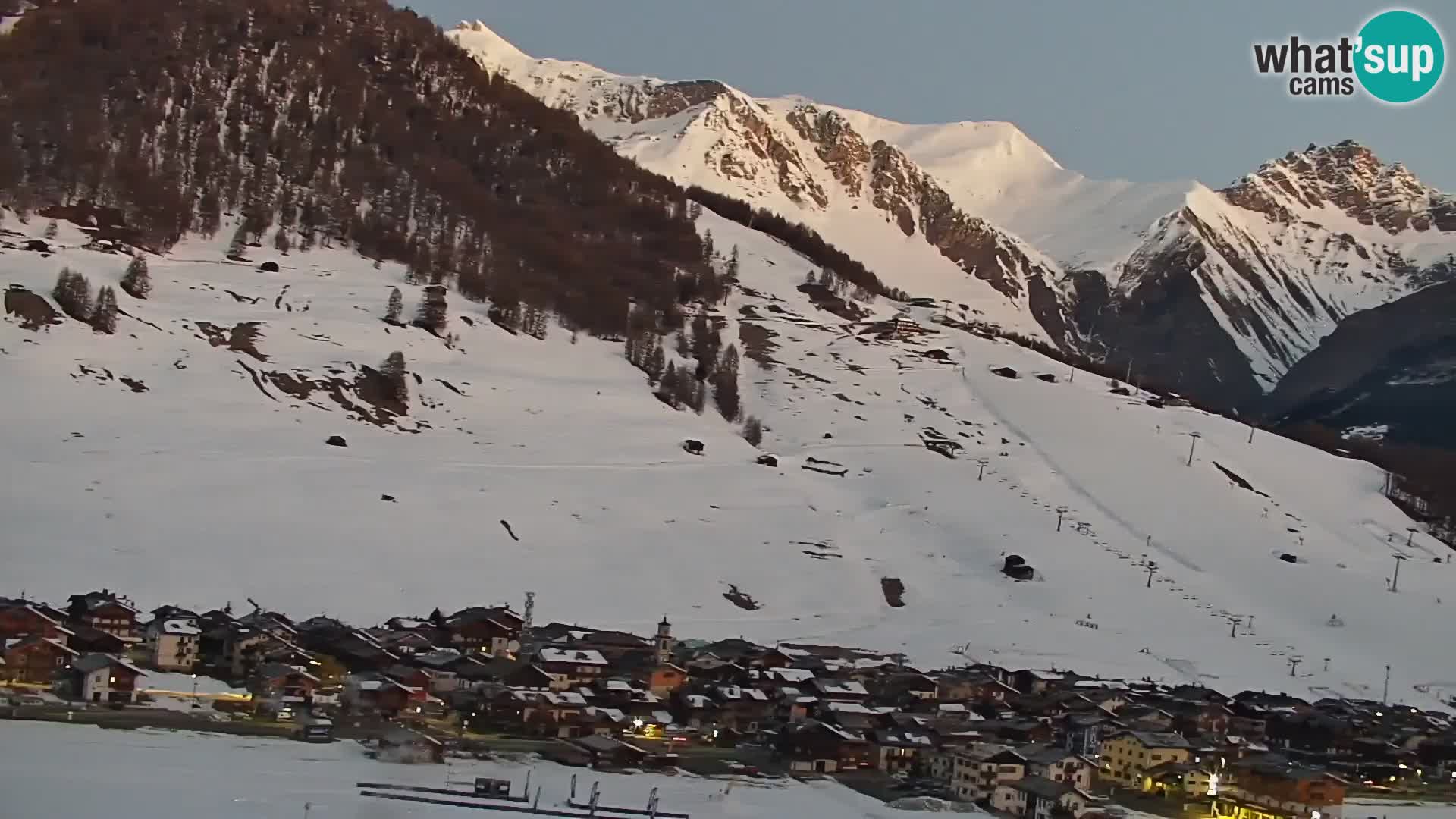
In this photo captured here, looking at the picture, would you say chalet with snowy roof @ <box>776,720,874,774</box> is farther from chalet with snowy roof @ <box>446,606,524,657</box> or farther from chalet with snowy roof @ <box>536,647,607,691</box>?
chalet with snowy roof @ <box>446,606,524,657</box>

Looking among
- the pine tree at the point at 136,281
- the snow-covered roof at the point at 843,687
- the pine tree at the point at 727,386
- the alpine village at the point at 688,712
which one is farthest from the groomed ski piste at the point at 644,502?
the snow-covered roof at the point at 843,687

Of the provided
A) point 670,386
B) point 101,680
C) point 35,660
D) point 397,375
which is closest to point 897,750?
point 101,680

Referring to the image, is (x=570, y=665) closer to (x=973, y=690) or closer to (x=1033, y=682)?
(x=973, y=690)

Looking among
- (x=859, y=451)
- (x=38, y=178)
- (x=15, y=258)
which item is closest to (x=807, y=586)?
(x=859, y=451)

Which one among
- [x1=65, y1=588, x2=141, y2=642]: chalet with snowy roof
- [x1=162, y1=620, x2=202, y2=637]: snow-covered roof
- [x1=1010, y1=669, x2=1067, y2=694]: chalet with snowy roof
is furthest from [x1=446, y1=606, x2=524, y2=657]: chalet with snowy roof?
[x1=1010, y1=669, x2=1067, y2=694]: chalet with snowy roof

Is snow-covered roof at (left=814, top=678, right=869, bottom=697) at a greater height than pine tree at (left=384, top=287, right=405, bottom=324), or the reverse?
pine tree at (left=384, top=287, right=405, bottom=324)

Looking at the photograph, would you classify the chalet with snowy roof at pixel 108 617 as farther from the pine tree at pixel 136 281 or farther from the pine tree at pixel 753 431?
the pine tree at pixel 753 431
